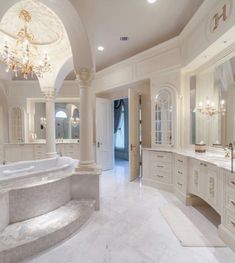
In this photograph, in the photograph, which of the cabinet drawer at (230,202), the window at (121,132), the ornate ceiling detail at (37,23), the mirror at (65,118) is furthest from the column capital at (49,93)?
the cabinet drawer at (230,202)

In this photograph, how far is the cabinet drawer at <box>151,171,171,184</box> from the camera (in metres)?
3.98

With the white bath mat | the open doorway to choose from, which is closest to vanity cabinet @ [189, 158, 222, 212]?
the white bath mat

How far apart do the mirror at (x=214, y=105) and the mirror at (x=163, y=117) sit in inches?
17.7

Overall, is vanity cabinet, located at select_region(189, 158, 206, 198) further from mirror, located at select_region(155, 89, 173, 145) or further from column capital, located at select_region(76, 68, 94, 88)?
column capital, located at select_region(76, 68, 94, 88)

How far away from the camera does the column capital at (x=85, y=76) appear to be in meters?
2.97

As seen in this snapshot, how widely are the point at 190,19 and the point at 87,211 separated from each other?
349cm

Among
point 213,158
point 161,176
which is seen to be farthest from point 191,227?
point 161,176

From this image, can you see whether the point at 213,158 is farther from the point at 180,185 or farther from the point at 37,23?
the point at 37,23

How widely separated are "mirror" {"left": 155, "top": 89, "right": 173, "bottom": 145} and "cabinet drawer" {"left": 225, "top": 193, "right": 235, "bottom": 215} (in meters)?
1.99

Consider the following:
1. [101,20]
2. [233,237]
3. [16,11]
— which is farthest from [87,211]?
[16,11]

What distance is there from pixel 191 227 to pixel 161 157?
171 centimetres

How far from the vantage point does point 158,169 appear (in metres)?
4.16

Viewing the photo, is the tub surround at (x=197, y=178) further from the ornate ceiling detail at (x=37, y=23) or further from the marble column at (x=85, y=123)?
the ornate ceiling detail at (x=37, y=23)

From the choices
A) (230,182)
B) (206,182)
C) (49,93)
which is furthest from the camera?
(49,93)
